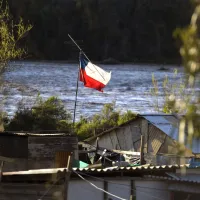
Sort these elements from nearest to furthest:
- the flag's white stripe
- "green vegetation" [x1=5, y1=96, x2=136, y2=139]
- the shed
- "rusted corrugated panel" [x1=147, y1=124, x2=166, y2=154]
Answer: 1. the flag's white stripe
2. the shed
3. "rusted corrugated panel" [x1=147, y1=124, x2=166, y2=154]
4. "green vegetation" [x1=5, y1=96, x2=136, y2=139]

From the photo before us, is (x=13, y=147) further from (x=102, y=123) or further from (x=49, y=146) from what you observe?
(x=102, y=123)

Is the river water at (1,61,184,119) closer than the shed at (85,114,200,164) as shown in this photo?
No

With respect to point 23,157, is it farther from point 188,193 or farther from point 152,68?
point 152,68

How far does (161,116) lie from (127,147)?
8.14 ft

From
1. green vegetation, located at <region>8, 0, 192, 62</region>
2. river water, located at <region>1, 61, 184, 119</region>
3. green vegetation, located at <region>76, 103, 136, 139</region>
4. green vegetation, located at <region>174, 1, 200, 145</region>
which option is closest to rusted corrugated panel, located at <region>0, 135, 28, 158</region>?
green vegetation, located at <region>76, 103, 136, 139</region>

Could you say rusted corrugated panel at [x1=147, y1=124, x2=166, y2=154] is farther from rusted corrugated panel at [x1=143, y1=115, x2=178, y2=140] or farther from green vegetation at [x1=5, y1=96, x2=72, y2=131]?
green vegetation at [x1=5, y1=96, x2=72, y2=131]

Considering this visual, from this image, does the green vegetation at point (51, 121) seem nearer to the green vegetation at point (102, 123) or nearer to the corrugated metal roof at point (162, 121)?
the green vegetation at point (102, 123)

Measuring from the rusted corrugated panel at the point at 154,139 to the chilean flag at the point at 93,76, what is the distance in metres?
2.57

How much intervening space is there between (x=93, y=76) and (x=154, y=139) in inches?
127

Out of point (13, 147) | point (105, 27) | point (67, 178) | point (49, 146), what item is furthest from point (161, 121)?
point (105, 27)

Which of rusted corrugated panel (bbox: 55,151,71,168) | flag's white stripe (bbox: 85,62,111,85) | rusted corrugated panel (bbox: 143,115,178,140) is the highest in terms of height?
flag's white stripe (bbox: 85,62,111,85)

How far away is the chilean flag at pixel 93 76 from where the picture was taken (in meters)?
22.6

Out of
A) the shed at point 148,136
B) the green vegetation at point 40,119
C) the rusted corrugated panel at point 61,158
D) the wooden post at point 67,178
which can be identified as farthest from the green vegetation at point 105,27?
the wooden post at point 67,178

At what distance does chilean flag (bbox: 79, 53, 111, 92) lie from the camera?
74.1 ft
